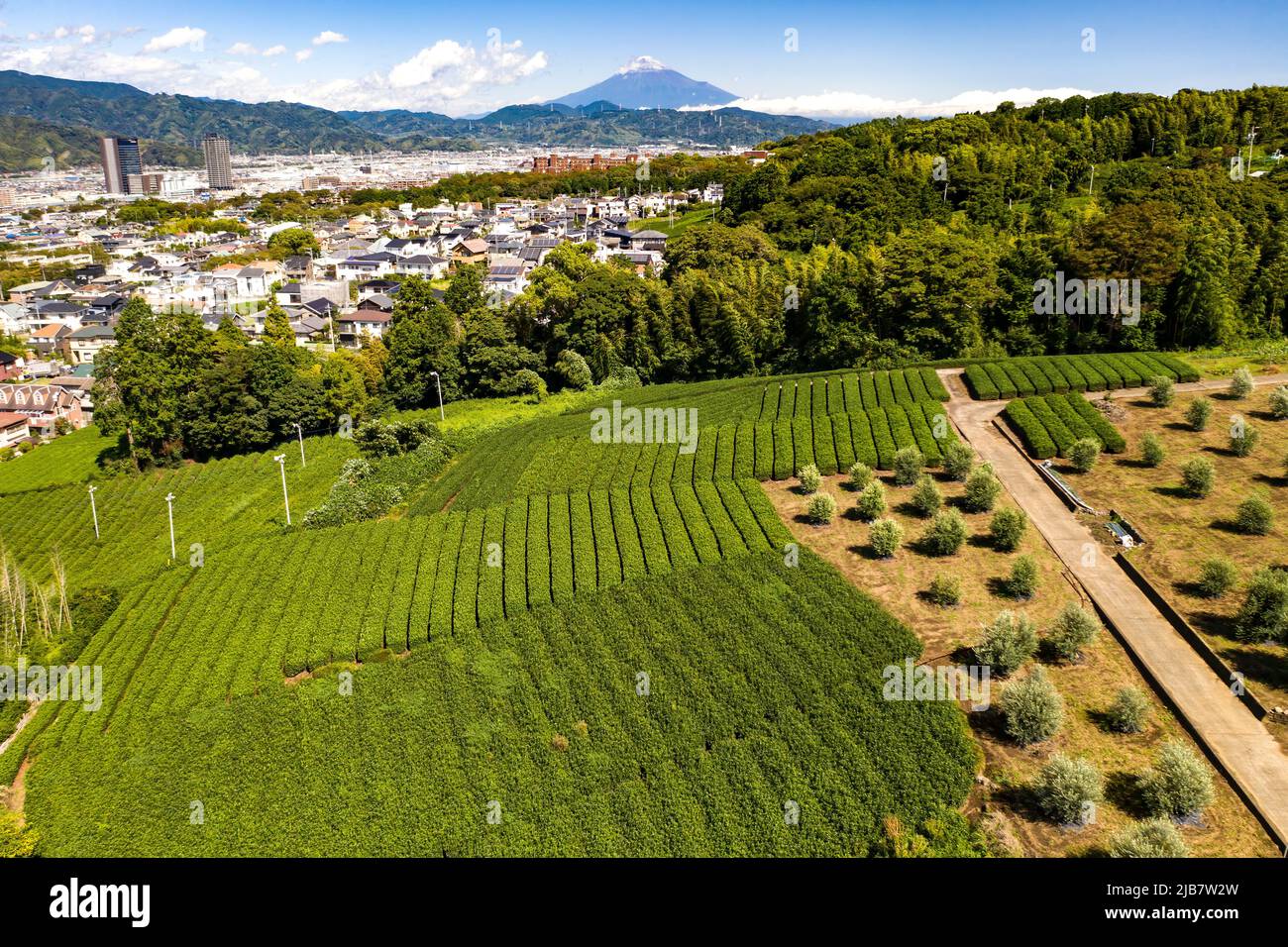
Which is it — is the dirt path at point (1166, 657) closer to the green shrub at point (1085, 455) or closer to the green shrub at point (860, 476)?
the green shrub at point (1085, 455)

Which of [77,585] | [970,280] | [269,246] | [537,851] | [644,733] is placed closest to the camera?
[537,851]

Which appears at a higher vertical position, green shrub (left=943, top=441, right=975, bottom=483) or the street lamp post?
the street lamp post

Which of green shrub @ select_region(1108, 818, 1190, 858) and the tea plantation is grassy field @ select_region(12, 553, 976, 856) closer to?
the tea plantation

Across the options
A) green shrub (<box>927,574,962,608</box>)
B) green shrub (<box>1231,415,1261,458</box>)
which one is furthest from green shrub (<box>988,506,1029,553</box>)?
green shrub (<box>1231,415,1261,458</box>)

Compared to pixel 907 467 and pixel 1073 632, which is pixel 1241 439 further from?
pixel 1073 632

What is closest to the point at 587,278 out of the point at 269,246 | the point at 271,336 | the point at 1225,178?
the point at 271,336

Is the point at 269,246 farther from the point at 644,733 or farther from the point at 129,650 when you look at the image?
the point at 644,733
